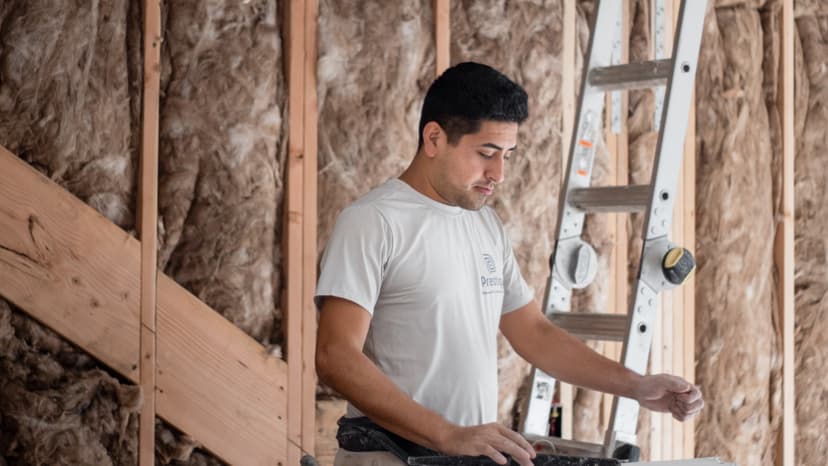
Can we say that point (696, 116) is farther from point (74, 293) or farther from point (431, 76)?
point (74, 293)

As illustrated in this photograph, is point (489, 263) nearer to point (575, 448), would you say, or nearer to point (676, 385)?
point (676, 385)

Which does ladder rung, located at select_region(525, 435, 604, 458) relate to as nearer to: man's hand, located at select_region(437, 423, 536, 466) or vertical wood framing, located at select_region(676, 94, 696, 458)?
man's hand, located at select_region(437, 423, 536, 466)

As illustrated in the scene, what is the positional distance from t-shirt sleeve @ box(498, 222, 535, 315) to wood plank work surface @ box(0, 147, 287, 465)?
125cm

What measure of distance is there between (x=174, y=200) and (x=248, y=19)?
2.11ft

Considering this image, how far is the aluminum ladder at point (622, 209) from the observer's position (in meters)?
3.11

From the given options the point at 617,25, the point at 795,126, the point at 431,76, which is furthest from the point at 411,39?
the point at 795,126

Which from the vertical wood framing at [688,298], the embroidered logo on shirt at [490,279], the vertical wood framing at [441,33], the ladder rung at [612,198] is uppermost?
the vertical wood framing at [441,33]

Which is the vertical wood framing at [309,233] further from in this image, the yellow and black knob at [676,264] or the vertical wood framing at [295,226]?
the yellow and black knob at [676,264]

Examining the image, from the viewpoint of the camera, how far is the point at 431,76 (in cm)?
429

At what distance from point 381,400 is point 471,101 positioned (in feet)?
2.21

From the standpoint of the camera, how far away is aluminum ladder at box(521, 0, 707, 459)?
3.11 m

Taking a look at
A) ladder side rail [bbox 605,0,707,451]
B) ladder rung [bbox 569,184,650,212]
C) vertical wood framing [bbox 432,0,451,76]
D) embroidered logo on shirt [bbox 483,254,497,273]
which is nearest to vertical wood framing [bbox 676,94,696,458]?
vertical wood framing [bbox 432,0,451,76]

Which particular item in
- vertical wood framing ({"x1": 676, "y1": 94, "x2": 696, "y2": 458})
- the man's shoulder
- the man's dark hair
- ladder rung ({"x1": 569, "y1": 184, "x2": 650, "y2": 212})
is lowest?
vertical wood framing ({"x1": 676, "y1": 94, "x2": 696, "y2": 458})

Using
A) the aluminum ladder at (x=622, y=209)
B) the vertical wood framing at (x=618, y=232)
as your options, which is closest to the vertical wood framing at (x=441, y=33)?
the vertical wood framing at (x=618, y=232)
